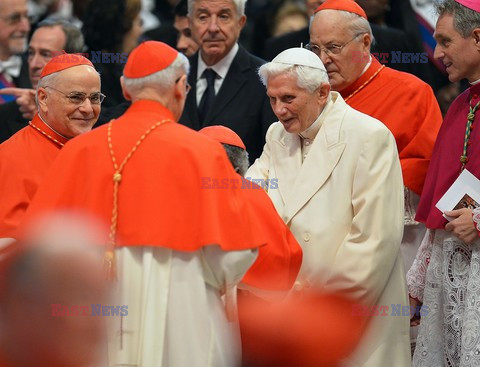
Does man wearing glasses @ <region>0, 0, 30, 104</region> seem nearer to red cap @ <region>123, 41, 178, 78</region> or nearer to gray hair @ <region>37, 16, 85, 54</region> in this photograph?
gray hair @ <region>37, 16, 85, 54</region>

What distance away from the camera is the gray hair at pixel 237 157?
18.9 ft

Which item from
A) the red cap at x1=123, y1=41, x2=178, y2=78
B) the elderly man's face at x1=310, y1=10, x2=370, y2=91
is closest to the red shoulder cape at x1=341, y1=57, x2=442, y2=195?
the elderly man's face at x1=310, y1=10, x2=370, y2=91

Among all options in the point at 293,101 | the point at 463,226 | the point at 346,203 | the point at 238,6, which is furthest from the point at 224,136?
the point at 238,6

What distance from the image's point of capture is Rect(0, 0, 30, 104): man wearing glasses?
26.8 ft

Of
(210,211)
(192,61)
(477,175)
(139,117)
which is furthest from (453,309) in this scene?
(192,61)

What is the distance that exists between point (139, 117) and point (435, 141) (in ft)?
6.74

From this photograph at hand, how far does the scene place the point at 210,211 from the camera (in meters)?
4.98

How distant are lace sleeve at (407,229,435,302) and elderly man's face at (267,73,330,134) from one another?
3.12ft

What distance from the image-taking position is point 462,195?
5.85m

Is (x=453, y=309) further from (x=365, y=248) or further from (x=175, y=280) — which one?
(x=175, y=280)

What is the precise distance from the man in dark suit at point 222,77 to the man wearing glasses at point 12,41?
1.41 meters

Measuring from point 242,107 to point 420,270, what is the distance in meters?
1.76

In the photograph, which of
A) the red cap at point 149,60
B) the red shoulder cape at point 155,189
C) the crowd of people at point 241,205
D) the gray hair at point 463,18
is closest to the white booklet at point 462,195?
the crowd of people at point 241,205

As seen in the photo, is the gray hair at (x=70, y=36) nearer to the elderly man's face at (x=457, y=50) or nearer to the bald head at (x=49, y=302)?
the elderly man's face at (x=457, y=50)
